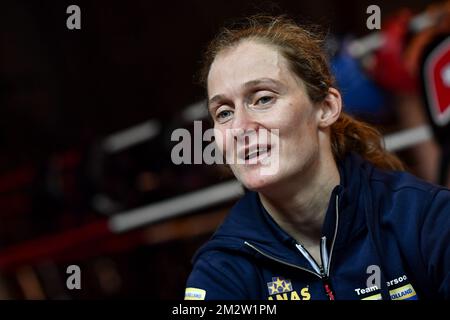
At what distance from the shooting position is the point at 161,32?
4.16 metres

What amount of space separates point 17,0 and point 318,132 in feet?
11.6

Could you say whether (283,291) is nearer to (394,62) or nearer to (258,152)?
(258,152)

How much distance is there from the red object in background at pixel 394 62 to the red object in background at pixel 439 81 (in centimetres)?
16

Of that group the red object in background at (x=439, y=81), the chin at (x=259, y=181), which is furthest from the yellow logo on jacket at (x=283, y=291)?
the red object in background at (x=439, y=81)

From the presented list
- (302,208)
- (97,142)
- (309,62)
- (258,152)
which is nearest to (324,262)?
(302,208)

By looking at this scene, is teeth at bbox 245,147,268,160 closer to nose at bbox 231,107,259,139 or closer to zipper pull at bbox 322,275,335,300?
nose at bbox 231,107,259,139

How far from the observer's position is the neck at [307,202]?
4.29 ft

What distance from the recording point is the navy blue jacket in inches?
47.4


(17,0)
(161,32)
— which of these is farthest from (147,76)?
(17,0)

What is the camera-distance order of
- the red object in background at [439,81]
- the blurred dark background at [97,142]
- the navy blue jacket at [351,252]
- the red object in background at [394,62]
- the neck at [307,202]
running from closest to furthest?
the navy blue jacket at [351,252]
the neck at [307,202]
the red object in background at [439,81]
the red object in background at [394,62]
the blurred dark background at [97,142]

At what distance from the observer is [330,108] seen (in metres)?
1.38

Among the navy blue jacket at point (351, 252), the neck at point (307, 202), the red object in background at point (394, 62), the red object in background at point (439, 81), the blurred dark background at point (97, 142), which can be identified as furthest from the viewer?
the blurred dark background at point (97, 142)

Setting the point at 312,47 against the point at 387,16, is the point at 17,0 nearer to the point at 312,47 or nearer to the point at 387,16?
the point at 387,16

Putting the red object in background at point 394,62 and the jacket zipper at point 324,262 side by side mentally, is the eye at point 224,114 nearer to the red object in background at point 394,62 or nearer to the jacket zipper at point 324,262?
the jacket zipper at point 324,262
